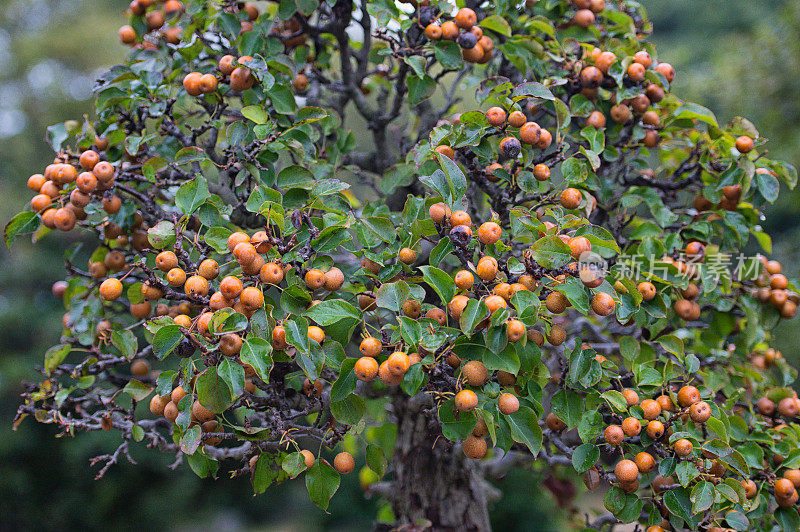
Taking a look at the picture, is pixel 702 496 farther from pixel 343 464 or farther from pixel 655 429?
pixel 343 464

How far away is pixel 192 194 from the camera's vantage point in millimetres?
1040

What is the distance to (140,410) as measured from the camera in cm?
409

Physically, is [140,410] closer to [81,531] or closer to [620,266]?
[81,531]

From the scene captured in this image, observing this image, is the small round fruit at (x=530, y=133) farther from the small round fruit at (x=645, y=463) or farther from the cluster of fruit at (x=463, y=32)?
the small round fruit at (x=645, y=463)

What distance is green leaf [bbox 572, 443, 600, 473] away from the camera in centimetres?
99

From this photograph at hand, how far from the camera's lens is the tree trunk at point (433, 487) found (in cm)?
146

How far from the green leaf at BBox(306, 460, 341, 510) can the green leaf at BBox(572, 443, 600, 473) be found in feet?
1.40

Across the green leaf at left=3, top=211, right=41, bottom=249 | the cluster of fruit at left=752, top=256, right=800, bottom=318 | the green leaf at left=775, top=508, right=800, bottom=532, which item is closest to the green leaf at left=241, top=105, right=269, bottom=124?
the green leaf at left=3, top=211, right=41, bottom=249

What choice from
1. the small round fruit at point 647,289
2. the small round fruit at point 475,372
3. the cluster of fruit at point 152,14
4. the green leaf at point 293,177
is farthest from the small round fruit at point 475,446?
the cluster of fruit at point 152,14

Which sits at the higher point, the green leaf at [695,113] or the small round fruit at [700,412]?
the green leaf at [695,113]

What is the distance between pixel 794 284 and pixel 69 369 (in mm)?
1722

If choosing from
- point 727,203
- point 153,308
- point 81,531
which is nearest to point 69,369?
point 153,308

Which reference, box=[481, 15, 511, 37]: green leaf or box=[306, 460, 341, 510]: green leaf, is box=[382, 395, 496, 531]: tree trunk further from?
box=[481, 15, 511, 37]: green leaf

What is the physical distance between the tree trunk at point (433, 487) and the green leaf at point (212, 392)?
2.09 ft
